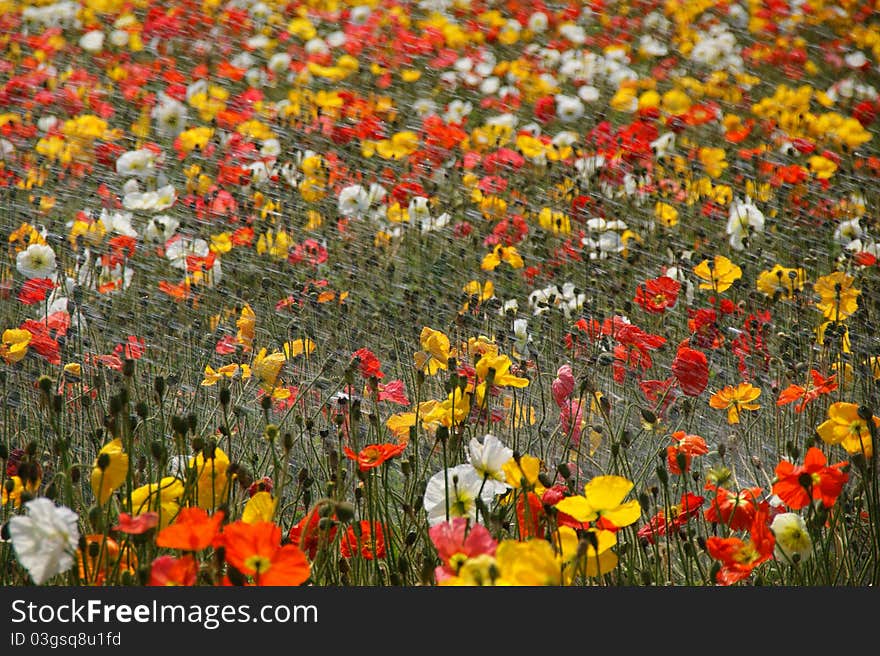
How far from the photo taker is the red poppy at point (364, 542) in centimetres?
126

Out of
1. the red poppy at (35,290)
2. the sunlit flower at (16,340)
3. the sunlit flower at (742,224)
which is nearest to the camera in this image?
the sunlit flower at (16,340)

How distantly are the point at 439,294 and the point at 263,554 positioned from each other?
162cm

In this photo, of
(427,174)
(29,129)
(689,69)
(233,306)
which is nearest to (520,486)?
(233,306)

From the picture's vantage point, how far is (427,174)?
125 inches

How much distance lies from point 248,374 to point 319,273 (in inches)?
33.0

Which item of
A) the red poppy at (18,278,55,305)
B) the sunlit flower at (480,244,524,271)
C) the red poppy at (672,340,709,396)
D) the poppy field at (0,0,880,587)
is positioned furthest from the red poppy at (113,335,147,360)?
the red poppy at (672,340,709,396)

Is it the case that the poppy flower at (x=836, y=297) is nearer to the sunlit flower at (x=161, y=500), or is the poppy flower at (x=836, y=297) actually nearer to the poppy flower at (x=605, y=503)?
the poppy flower at (x=605, y=503)

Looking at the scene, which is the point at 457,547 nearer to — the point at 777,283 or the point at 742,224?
the point at 777,283

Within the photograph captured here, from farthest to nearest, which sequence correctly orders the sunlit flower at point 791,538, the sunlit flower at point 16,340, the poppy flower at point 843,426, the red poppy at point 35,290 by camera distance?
the red poppy at point 35,290 → the sunlit flower at point 16,340 → the poppy flower at point 843,426 → the sunlit flower at point 791,538

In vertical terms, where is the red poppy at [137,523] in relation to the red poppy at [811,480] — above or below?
above

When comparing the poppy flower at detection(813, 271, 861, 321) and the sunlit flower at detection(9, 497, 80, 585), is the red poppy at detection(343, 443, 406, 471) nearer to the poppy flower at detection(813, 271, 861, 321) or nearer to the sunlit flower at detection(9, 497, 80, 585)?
the sunlit flower at detection(9, 497, 80, 585)

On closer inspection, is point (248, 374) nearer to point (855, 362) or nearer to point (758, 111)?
point (855, 362)

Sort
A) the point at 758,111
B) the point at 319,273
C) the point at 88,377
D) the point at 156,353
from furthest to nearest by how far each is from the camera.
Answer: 1. the point at 758,111
2. the point at 319,273
3. the point at 156,353
4. the point at 88,377

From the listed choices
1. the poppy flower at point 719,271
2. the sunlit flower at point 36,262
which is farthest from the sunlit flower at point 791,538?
the sunlit flower at point 36,262
